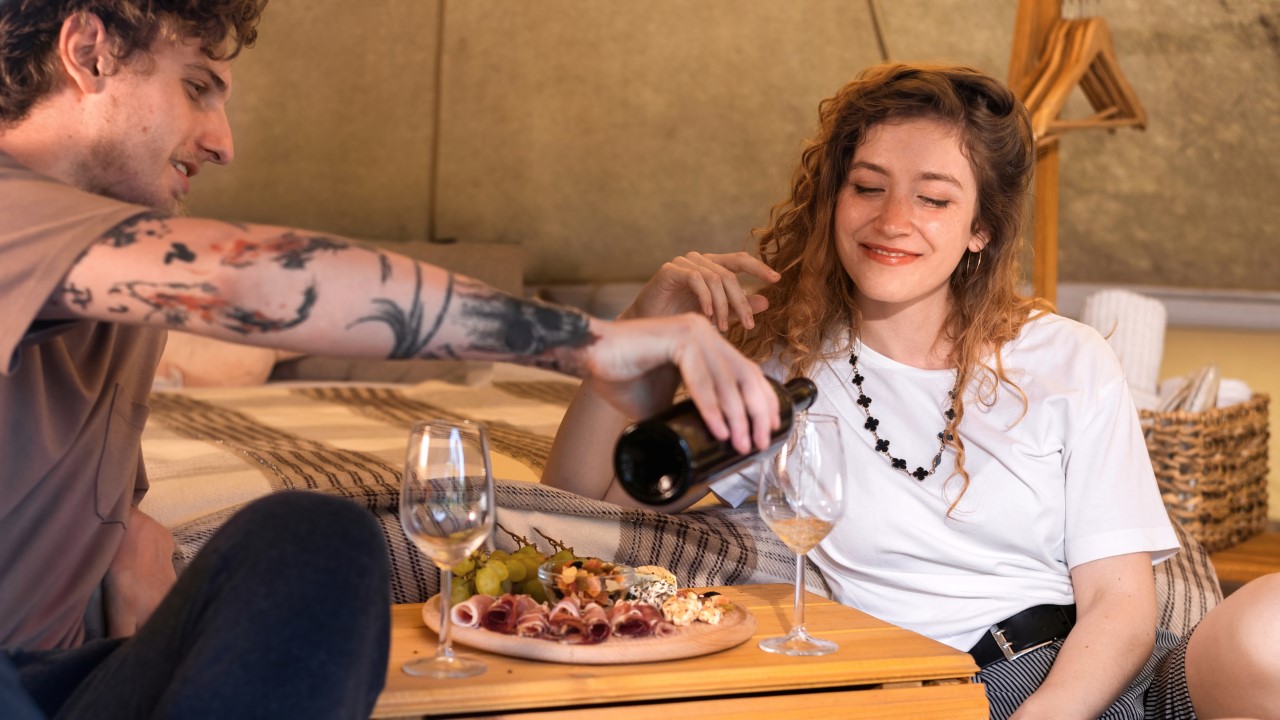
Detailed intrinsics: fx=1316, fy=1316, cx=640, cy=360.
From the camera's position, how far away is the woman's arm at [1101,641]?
1.54 metres

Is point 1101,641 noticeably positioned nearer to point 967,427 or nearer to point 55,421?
point 967,427

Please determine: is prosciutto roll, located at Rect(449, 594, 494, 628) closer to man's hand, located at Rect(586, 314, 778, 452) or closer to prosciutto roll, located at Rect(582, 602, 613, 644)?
prosciutto roll, located at Rect(582, 602, 613, 644)

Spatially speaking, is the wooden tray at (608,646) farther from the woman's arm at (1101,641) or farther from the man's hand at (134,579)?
the woman's arm at (1101,641)

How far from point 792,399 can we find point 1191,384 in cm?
188

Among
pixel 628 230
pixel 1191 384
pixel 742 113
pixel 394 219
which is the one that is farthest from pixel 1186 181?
pixel 394 219

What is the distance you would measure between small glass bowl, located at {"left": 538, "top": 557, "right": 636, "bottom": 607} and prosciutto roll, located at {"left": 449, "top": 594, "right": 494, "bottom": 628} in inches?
3.2

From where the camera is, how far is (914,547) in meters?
1.68

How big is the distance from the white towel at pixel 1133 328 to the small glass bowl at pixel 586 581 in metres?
1.87

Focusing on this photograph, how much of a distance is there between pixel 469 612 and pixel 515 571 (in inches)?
4.1

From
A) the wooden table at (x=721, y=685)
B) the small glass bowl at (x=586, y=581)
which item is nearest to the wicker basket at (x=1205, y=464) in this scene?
the wooden table at (x=721, y=685)

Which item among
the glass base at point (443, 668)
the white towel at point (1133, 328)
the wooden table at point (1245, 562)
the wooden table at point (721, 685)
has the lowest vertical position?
the wooden table at point (1245, 562)

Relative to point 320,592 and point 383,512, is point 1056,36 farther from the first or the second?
point 320,592

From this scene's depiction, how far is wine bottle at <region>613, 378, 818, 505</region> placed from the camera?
3.62 ft

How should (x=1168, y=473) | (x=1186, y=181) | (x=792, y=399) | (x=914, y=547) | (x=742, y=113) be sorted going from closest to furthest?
1. (x=792, y=399)
2. (x=914, y=547)
3. (x=1168, y=473)
4. (x=1186, y=181)
5. (x=742, y=113)
